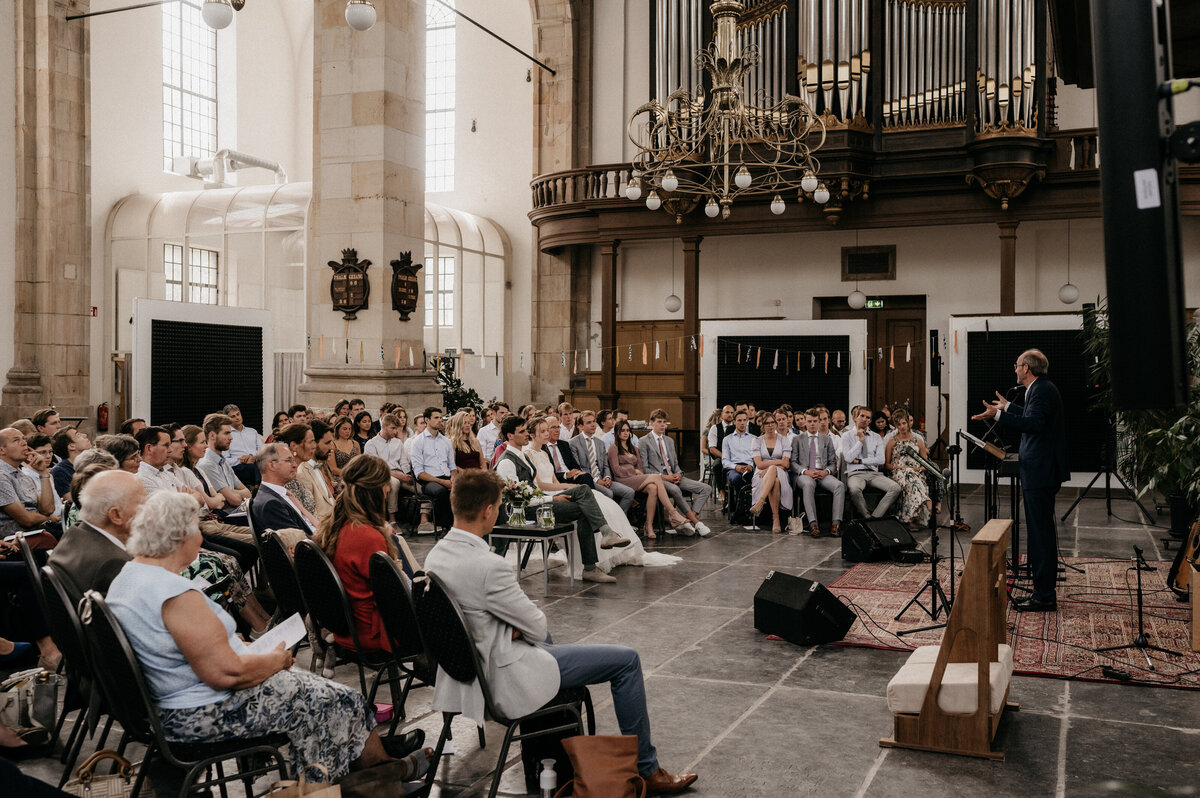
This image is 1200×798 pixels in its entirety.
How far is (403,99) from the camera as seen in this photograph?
1293cm

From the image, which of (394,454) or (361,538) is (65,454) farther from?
(361,538)

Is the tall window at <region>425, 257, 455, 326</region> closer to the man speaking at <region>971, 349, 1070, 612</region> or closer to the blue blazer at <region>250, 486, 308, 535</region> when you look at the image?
the blue blazer at <region>250, 486, 308, 535</region>

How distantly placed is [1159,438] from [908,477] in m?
2.57

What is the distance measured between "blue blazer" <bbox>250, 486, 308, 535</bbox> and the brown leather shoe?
9.11 ft

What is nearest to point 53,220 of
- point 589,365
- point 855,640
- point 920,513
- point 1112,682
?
point 589,365

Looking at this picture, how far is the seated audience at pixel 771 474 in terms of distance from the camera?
11.2 meters

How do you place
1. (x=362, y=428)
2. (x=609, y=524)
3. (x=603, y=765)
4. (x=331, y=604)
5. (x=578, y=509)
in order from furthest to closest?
1. (x=362, y=428)
2. (x=609, y=524)
3. (x=578, y=509)
4. (x=331, y=604)
5. (x=603, y=765)

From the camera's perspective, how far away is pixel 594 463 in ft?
35.2

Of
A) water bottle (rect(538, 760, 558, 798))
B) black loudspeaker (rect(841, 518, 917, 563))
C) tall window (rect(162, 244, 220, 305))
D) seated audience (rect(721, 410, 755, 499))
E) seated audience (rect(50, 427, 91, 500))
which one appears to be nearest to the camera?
water bottle (rect(538, 760, 558, 798))

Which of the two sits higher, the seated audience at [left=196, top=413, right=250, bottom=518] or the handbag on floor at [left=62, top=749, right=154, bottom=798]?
the seated audience at [left=196, top=413, right=250, bottom=518]

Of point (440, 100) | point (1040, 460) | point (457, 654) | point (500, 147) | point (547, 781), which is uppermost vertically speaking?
point (440, 100)

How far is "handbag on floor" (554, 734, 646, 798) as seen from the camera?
3686 millimetres

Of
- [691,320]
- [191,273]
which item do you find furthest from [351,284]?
[191,273]

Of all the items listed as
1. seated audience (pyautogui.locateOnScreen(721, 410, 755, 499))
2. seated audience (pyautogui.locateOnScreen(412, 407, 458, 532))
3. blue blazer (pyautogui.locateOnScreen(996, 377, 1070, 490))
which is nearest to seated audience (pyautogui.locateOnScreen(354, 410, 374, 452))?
seated audience (pyautogui.locateOnScreen(412, 407, 458, 532))
